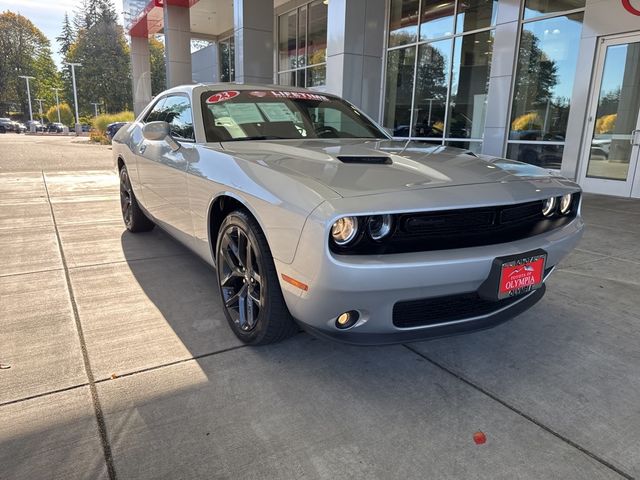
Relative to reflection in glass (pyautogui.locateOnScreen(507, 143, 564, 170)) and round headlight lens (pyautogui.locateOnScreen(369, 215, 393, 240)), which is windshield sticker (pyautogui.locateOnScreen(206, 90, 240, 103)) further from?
reflection in glass (pyautogui.locateOnScreen(507, 143, 564, 170))

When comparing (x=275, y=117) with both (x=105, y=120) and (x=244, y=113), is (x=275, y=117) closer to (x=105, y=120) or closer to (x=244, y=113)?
(x=244, y=113)

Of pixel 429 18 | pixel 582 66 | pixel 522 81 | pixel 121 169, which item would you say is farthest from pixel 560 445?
pixel 429 18

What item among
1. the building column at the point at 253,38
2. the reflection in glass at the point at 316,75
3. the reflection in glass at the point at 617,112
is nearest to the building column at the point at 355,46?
the building column at the point at 253,38

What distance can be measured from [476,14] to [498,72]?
1.73m

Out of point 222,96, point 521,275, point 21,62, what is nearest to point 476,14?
point 222,96

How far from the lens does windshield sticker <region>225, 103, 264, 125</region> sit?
3.21 m

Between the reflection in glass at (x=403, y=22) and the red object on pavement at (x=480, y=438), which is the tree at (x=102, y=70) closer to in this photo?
the reflection in glass at (x=403, y=22)

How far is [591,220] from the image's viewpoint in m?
6.02

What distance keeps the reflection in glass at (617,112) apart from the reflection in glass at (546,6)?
116 centimetres

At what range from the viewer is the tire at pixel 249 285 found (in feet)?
7.39

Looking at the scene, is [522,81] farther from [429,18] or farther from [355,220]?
[355,220]

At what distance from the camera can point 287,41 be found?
57.6 ft

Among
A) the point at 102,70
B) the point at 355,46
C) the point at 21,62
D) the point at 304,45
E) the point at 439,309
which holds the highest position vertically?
the point at 21,62

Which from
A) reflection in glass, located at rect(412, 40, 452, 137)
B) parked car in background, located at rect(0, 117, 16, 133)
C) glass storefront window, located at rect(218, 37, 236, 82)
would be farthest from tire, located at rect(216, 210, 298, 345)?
parked car in background, located at rect(0, 117, 16, 133)
